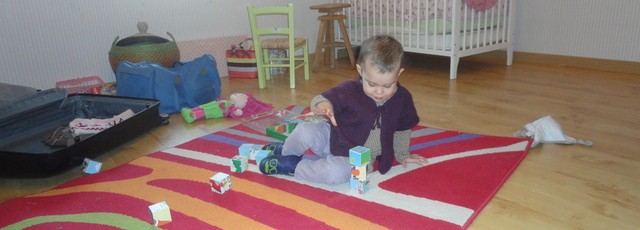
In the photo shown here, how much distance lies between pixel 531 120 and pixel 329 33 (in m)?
2.10

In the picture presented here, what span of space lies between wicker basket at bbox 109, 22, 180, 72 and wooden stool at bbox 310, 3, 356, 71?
122cm

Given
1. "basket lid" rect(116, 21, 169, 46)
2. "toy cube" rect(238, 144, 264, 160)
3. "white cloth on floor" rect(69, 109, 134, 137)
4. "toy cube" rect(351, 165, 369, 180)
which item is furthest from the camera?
"basket lid" rect(116, 21, 169, 46)

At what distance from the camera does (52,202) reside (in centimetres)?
150

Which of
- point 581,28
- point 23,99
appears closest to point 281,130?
point 23,99

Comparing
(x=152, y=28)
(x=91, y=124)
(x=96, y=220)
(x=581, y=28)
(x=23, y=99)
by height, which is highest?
(x=152, y=28)

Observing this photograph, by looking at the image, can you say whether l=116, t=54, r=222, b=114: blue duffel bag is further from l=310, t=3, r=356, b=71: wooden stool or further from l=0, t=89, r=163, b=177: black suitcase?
l=310, t=3, r=356, b=71: wooden stool

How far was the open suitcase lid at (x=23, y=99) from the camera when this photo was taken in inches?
76.3

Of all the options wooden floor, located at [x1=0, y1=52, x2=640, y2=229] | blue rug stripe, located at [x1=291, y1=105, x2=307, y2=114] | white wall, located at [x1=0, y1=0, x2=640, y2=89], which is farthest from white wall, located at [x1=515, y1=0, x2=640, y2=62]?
blue rug stripe, located at [x1=291, y1=105, x2=307, y2=114]

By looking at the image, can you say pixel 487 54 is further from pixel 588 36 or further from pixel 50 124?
pixel 50 124

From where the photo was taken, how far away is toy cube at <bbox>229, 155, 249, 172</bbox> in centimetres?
166

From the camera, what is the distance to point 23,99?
6.64 feet

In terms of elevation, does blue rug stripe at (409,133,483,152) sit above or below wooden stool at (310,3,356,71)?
below

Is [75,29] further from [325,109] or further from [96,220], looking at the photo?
[325,109]

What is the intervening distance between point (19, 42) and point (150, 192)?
6.02 ft
